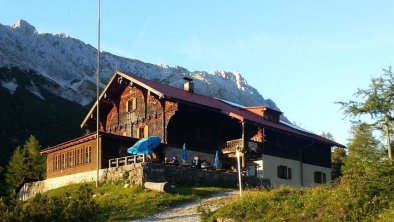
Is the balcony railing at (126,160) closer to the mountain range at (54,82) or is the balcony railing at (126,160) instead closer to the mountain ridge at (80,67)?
the mountain range at (54,82)

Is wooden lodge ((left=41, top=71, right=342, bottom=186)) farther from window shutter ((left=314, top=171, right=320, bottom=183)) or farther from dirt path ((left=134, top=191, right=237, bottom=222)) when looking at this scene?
dirt path ((left=134, top=191, right=237, bottom=222))

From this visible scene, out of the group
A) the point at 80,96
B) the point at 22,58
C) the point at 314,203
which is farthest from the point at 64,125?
the point at 314,203

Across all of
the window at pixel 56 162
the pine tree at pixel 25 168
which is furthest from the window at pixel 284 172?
the pine tree at pixel 25 168

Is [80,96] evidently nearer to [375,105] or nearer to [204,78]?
[204,78]

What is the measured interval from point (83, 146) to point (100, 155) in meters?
3.13

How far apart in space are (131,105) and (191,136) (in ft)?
23.4

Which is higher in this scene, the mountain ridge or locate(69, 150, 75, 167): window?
the mountain ridge

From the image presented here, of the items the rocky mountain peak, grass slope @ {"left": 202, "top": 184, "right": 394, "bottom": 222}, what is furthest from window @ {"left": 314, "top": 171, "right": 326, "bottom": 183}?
the rocky mountain peak

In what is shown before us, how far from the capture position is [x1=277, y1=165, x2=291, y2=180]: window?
4658cm

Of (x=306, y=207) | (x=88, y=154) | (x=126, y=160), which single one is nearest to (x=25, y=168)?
(x=88, y=154)

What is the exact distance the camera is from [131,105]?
49062 millimetres

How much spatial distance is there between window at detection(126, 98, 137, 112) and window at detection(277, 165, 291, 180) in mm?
13273

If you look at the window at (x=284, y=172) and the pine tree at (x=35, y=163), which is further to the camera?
the pine tree at (x=35, y=163)

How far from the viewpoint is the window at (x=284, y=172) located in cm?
4658
